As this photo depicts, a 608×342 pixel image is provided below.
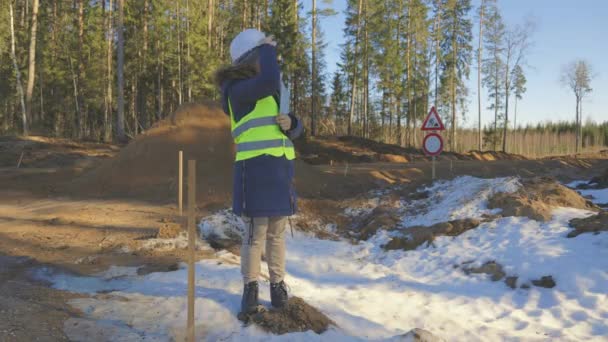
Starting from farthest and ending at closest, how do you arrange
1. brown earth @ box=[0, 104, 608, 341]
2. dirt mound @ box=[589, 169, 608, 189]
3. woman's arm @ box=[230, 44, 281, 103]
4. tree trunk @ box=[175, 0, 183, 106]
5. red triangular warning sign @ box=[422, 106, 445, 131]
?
tree trunk @ box=[175, 0, 183, 106]
dirt mound @ box=[589, 169, 608, 189]
red triangular warning sign @ box=[422, 106, 445, 131]
brown earth @ box=[0, 104, 608, 341]
woman's arm @ box=[230, 44, 281, 103]

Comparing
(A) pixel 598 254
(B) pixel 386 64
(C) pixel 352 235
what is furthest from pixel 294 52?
(A) pixel 598 254

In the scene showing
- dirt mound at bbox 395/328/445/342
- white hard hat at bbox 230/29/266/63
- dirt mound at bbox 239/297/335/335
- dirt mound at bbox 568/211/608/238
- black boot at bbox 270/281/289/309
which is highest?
white hard hat at bbox 230/29/266/63

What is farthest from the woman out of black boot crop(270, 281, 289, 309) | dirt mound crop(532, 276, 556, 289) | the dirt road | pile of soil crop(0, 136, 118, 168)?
pile of soil crop(0, 136, 118, 168)

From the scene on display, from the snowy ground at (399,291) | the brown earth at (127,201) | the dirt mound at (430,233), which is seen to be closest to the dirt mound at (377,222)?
the brown earth at (127,201)

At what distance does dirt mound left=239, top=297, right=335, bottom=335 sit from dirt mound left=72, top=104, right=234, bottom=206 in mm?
6165

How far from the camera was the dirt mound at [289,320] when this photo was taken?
9.87 ft

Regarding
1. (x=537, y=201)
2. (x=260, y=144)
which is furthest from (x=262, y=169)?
(x=537, y=201)

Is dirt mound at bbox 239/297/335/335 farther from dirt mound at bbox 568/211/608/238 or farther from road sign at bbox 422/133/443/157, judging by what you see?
road sign at bbox 422/133/443/157

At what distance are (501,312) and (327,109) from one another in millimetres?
43620

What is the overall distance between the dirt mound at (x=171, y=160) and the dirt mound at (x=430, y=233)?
12.7ft

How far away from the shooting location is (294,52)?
2792 cm

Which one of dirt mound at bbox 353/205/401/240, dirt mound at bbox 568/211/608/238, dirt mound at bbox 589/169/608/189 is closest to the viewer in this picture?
dirt mound at bbox 568/211/608/238

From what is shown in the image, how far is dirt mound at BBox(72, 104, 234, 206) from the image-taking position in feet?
31.8

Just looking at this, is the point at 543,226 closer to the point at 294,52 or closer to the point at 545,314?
the point at 545,314
